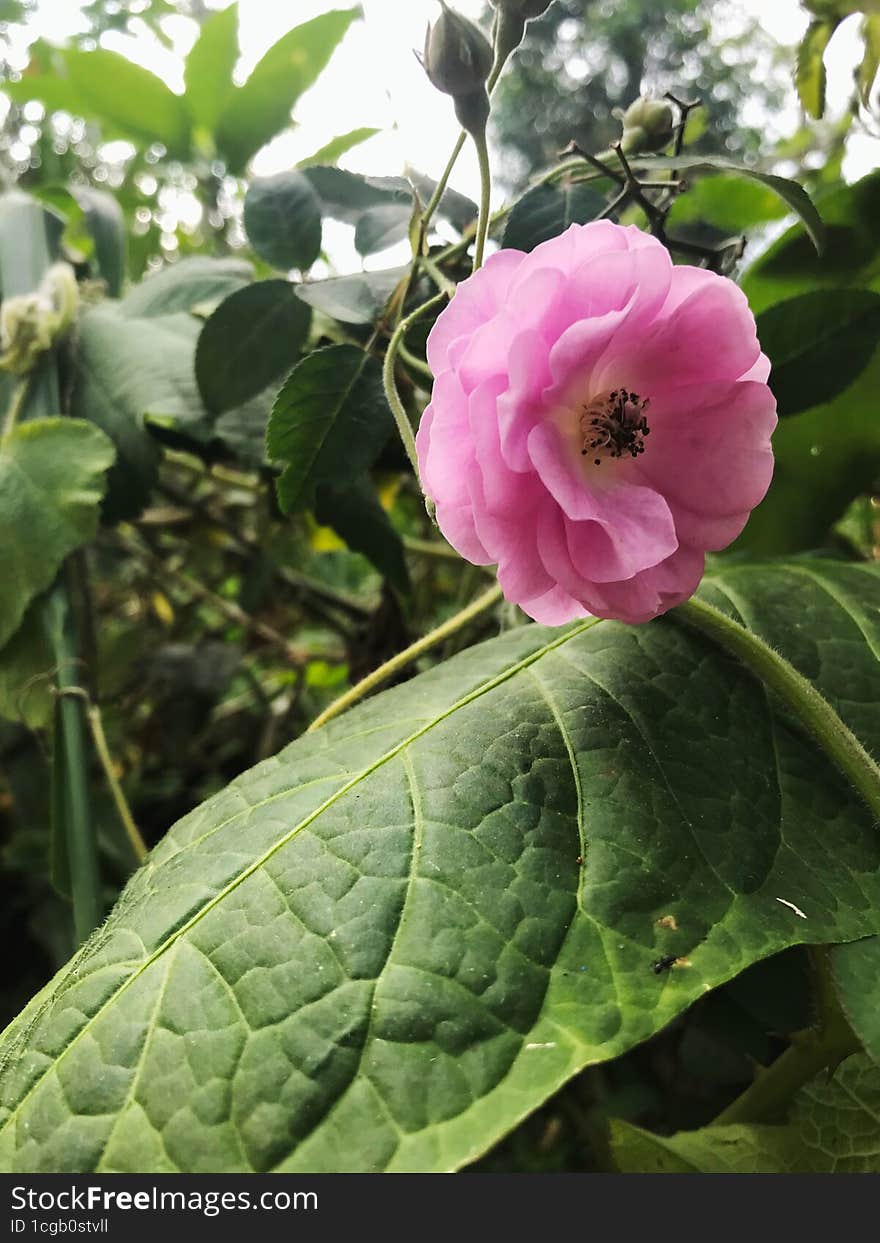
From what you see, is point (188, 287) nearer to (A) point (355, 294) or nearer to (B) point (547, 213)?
(A) point (355, 294)

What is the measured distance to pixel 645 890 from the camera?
0.31 m

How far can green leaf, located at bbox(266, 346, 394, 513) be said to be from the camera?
437 mm

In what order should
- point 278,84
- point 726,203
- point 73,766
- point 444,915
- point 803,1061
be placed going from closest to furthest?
point 444,915 < point 803,1061 < point 73,766 < point 726,203 < point 278,84

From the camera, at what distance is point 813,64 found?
1.77 ft

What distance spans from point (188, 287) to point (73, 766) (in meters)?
0.30

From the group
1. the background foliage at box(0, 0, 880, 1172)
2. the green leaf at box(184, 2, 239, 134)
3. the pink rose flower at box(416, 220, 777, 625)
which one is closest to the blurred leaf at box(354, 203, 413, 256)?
the background foliage at box(0, 0, 880, 1172)

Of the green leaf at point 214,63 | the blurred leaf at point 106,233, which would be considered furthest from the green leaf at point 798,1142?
the green leaf at point 214,63

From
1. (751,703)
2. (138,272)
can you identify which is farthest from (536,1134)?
(138,272)

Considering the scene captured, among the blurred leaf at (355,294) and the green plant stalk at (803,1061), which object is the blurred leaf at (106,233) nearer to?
the blurred leaf at (355,294)

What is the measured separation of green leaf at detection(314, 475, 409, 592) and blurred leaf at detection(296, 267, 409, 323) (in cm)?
11

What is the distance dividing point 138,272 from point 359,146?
0.27 m

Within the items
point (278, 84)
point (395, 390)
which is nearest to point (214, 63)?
point (278, 84)

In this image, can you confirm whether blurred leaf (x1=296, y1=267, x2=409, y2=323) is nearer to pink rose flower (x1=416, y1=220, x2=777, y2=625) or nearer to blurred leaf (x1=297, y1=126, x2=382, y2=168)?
pink rose flower (x1=416, y1=220, x2=777, y2=625)

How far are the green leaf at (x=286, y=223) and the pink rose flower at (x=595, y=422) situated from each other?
0.26 metres
